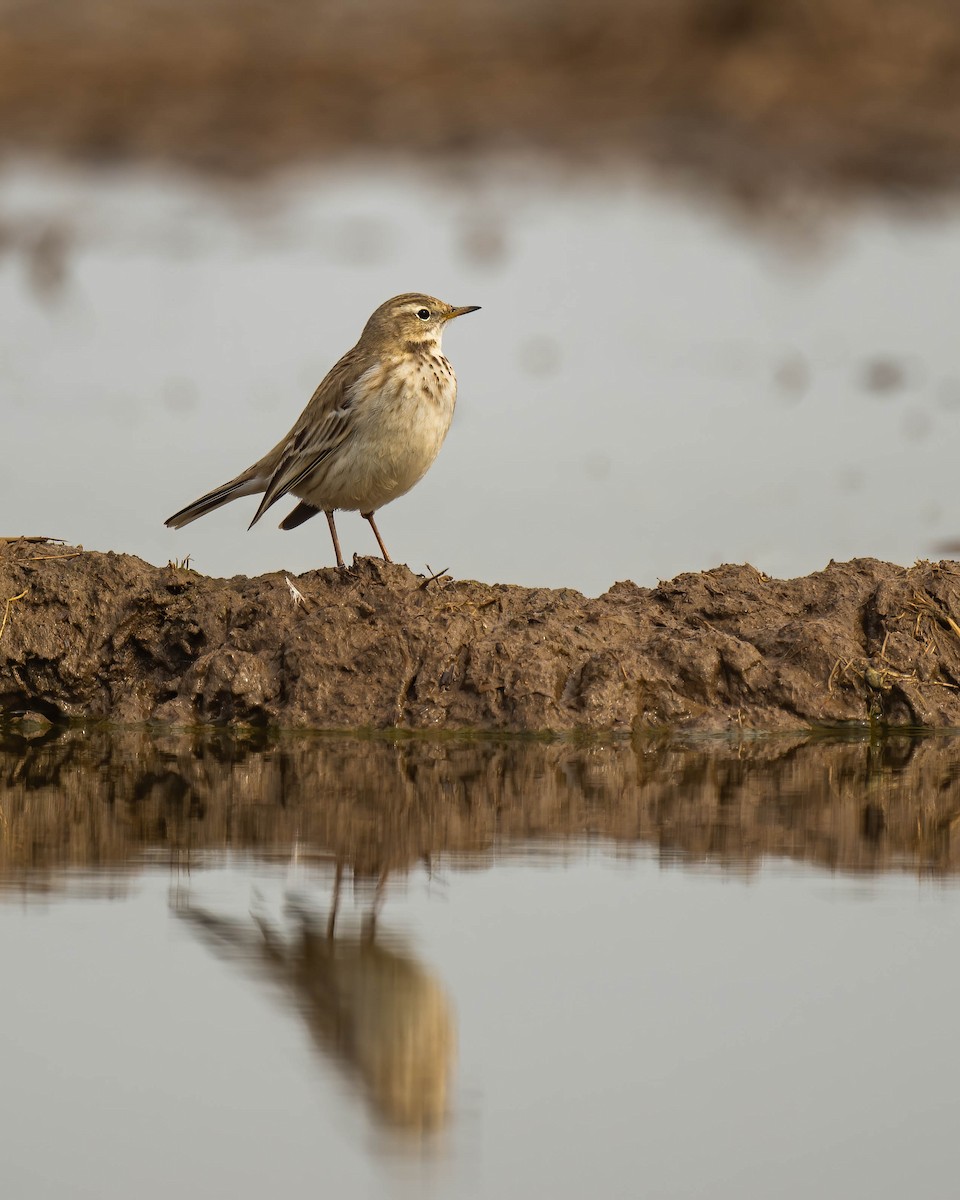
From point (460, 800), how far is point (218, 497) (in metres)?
4.87

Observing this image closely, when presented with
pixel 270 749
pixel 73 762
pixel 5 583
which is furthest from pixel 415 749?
pixel 5 583

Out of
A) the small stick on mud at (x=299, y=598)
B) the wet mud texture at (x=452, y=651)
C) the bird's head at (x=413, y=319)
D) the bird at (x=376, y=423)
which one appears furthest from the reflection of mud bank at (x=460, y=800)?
the bird's head at (x=413, y=319)

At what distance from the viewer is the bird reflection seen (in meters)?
3.49

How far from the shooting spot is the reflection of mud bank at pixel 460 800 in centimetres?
580

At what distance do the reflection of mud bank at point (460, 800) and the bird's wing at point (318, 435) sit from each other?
1.85 m

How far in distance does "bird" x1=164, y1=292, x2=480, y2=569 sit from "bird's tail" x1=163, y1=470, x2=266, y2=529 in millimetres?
390

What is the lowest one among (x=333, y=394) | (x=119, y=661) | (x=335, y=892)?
(x=335, y=892)

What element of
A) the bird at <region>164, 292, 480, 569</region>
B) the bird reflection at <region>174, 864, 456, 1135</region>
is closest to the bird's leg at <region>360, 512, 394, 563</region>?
the bird at <region>164, 292, 480, 569</region>

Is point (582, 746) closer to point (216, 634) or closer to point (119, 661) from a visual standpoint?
point (216, 634)

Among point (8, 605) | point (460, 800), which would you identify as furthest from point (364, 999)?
point (8, 605)

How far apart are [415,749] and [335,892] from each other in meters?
3.72

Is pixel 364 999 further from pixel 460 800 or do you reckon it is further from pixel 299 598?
pixel 299 598

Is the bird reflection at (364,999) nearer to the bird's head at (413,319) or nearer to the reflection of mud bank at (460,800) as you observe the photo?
the reflection of mud bank at (460,800)

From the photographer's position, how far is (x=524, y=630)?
9727 mm
